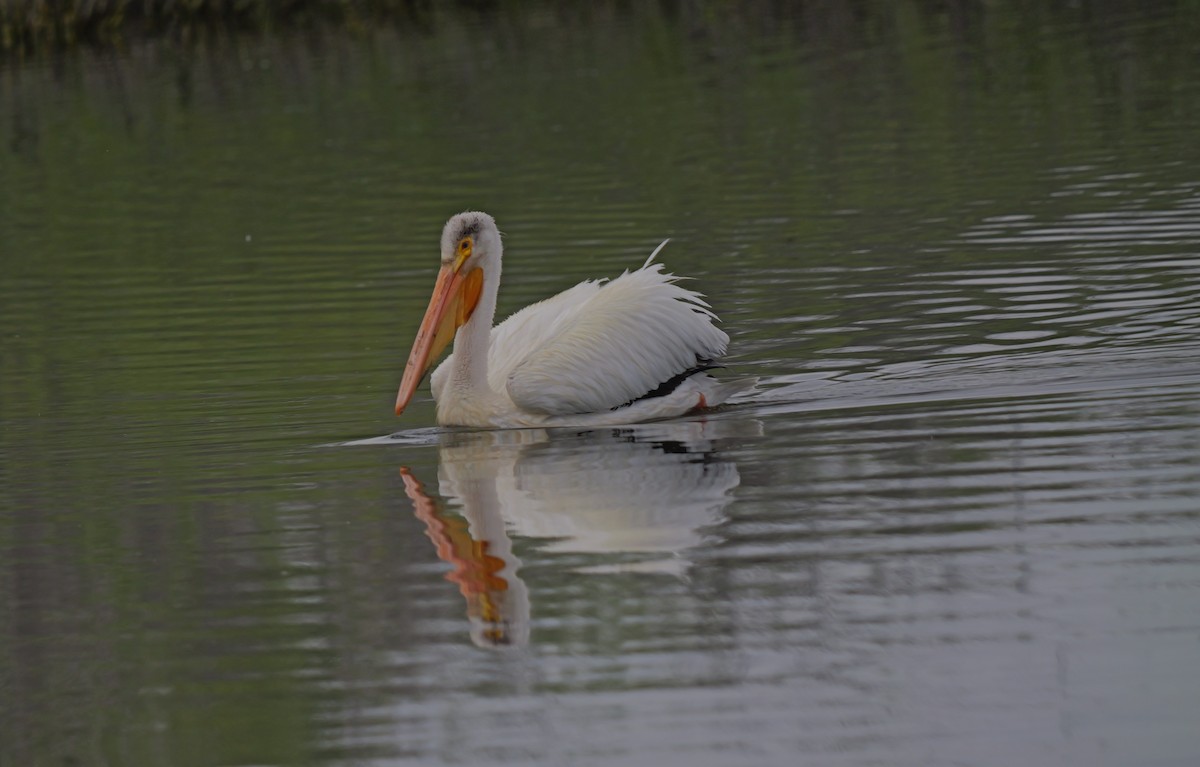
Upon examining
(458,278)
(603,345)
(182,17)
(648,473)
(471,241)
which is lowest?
(648,473)

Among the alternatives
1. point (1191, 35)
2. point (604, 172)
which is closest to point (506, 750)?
point (604, 172)

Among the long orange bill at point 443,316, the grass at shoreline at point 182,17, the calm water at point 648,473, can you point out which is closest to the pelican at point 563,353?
the long orange bill at point 443,316

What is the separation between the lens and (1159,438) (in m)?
6.39

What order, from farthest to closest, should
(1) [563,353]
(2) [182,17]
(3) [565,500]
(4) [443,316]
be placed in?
(2) [182,17], (4) [443,316], (1) [563,353], (3) [565,500]

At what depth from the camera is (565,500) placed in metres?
6.15

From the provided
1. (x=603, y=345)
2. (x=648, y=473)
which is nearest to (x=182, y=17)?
(x=603, y=345)

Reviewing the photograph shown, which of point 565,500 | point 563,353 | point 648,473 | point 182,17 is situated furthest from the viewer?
Result: point 182,17

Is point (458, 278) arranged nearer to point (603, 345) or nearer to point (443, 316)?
point (443, 316)

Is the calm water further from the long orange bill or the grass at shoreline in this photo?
the grass at shoreline

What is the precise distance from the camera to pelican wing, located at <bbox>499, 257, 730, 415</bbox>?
717cm

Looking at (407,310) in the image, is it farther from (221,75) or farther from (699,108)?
(221,75)

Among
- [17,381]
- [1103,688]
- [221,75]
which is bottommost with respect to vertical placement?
[1103,688]

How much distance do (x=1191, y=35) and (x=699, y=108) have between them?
15.9 feet

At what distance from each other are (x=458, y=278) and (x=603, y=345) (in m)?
0.68
